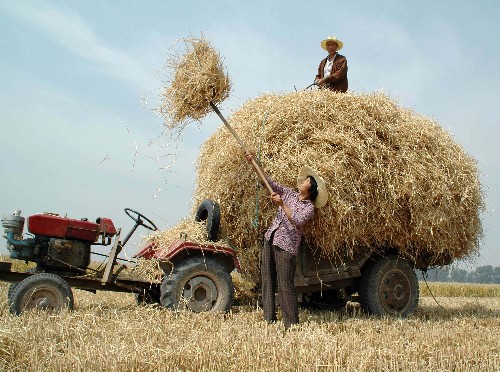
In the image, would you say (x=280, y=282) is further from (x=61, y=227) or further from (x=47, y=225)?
(x=47, y=225)

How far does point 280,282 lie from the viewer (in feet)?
19.2

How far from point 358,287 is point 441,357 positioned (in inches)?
117

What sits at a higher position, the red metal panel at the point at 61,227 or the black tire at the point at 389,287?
the red metal panel at the point at 61,227

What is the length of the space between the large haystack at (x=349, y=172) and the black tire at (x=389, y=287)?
295 mm

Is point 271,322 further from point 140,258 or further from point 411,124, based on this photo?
point 411,124

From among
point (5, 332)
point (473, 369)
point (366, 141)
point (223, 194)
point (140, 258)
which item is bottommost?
point (473, 369)

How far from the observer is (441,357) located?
423cm

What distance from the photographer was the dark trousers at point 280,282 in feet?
18.9

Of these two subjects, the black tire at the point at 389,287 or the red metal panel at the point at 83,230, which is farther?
the black tire at the point at 389,287

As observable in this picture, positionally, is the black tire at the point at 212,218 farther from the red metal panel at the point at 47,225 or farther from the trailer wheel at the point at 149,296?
the red metal panel at the point at 47,225

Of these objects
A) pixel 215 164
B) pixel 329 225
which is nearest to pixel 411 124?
pixel 329 225

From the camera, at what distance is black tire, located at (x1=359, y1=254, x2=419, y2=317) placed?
702 centimetres

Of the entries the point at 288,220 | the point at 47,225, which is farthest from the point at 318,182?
the point at 47,225

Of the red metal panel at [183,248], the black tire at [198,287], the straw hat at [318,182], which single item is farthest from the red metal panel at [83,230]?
the straw hat at [318,182]
